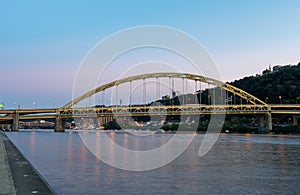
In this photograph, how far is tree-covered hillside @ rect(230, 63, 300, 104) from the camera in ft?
458

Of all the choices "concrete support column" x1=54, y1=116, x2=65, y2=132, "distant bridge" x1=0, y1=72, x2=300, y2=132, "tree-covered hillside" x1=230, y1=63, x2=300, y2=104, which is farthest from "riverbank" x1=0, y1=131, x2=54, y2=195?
"tree-covered hillside" x1=230, y1=63, x2=300, y2=104

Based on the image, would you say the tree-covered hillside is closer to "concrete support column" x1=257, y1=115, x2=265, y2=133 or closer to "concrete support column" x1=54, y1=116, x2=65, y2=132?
"concrete support column" x1=257, y1=115, x2=265, y2=133

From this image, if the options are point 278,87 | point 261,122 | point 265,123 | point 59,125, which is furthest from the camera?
point 278,87

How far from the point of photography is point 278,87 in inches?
5728

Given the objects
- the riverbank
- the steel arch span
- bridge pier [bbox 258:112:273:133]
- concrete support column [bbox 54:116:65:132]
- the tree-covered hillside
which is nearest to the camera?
the riverbank

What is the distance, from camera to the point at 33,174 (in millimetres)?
14133

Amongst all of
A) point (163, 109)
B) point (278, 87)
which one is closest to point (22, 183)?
point (163, 109)

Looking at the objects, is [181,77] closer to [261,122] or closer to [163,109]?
[163,109]

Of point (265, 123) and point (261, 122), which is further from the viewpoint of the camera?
point (265, 123)

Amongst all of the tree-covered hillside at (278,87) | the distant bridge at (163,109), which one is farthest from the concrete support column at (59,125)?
the tree-covered hillside at (278,87)

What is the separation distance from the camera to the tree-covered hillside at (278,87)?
140m

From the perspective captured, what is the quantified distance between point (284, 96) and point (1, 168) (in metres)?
140

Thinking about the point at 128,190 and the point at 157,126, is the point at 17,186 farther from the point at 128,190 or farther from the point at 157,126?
the point at 157,126

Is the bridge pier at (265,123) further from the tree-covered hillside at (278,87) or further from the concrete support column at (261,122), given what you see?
the tree-covered hillside at (278,87)
